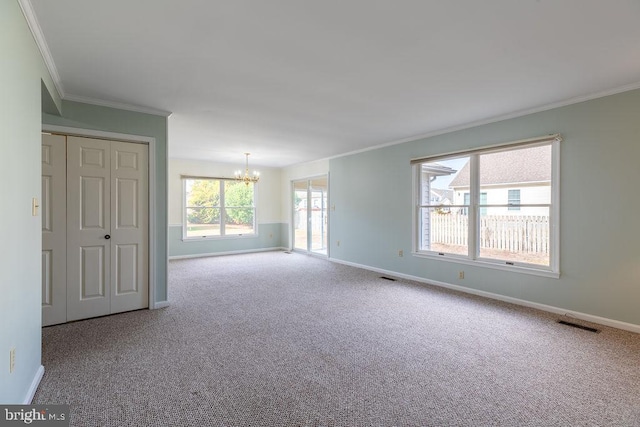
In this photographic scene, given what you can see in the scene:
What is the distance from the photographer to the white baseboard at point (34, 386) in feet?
6.16

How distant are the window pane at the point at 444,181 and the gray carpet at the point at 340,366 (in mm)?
1659

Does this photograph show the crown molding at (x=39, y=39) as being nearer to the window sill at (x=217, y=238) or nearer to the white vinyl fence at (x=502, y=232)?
the window sill at (x=217, y=238)

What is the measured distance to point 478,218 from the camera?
4383 mm

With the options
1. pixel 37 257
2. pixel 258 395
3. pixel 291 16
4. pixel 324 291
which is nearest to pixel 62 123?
pixel 37 257

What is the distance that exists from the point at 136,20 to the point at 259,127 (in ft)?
8.39

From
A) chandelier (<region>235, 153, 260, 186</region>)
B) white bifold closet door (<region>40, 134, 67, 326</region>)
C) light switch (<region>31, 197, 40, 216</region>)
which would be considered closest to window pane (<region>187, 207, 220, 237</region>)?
chandelier (<region>235, 153, 260, 186</region>)

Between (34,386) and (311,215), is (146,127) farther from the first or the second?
(311,215)

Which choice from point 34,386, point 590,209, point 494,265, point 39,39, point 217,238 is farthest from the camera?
point 217,238

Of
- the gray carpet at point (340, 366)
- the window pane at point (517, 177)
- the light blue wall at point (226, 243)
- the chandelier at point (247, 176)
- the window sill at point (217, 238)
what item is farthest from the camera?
the window sill at point (217, 238)

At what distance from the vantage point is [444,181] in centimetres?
484

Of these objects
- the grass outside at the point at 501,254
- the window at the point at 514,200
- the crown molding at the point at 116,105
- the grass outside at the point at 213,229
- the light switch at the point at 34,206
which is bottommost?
the grass outside at the point at 501,254

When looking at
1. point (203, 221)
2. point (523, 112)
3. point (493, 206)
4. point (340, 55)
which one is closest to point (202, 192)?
point (203, 221)

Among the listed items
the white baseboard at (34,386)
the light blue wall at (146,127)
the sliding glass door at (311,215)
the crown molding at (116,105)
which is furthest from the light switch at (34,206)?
the sliding glass door at (311,215)

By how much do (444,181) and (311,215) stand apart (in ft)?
13.1
